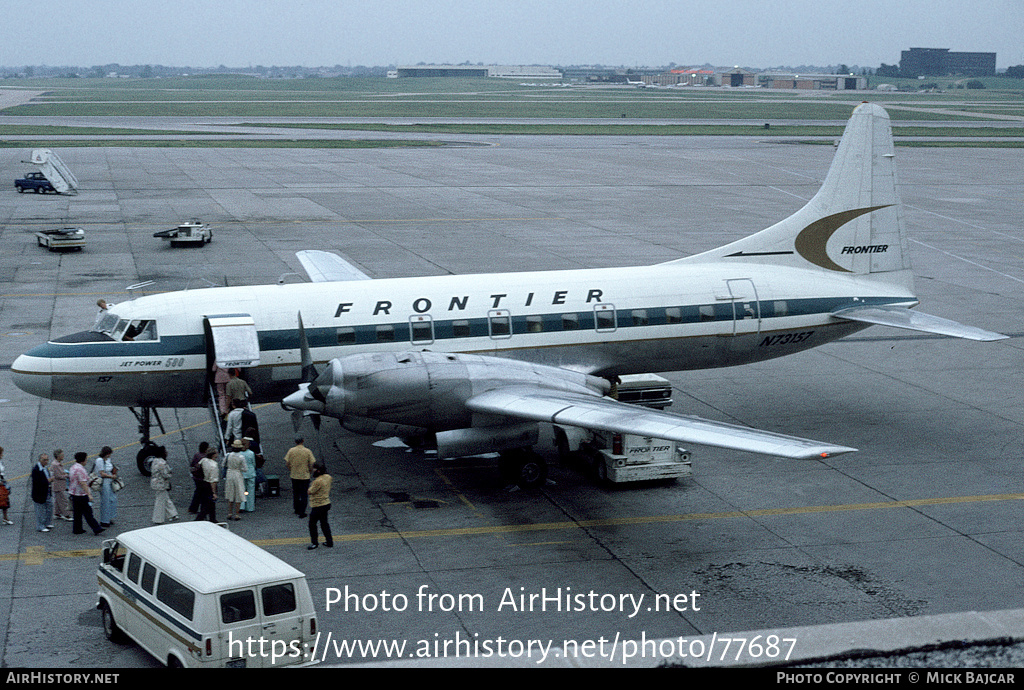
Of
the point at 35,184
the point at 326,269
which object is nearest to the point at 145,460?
the point at 326,269

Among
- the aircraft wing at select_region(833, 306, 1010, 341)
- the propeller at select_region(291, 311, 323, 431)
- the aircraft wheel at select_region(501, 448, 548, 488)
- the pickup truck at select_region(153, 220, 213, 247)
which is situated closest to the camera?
the propeller at select_region(291, 311, 323, 431)

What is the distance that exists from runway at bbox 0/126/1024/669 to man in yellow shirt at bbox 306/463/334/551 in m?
0.35

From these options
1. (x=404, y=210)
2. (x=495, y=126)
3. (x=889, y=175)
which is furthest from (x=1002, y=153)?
(x=889, y=175)

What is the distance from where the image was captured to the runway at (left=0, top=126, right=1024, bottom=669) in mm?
15961

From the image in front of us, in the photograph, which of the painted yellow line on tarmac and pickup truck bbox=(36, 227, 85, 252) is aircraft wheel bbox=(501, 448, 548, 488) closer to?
the painted yellow line on tarmac

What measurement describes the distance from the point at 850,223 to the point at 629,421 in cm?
1244

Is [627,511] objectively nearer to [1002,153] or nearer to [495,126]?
[1002,153]

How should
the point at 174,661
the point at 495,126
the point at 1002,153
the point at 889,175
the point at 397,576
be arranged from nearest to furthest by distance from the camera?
the point at 174,661
the point at 397,576
the point at 889,175
the point at 1002,153
the point at 495,126

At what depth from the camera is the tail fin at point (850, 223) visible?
2714 centimetres

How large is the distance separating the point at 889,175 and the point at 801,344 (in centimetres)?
552

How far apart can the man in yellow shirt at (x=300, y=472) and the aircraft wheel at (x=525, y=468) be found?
429 centimetres

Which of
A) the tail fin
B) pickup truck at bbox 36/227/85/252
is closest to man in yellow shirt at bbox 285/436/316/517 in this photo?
the tail fin

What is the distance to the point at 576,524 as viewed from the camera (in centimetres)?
1972

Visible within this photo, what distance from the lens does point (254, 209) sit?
200 feet
